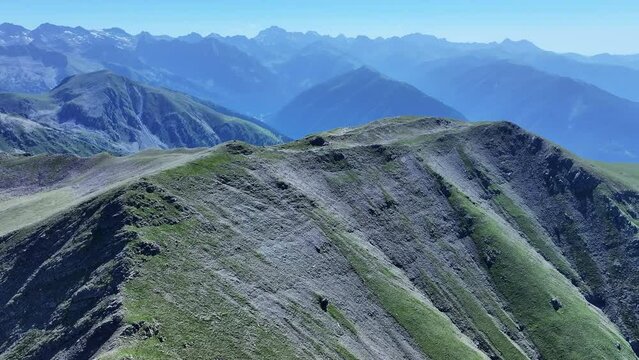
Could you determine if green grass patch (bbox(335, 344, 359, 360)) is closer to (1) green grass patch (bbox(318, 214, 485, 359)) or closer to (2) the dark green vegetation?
(2) the dark green vegetation

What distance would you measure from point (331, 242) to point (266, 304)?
130 feet

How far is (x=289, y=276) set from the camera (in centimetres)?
12681

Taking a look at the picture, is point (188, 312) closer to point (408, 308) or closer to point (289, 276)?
point (289, 276)

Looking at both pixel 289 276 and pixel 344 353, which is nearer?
pixel 344 353

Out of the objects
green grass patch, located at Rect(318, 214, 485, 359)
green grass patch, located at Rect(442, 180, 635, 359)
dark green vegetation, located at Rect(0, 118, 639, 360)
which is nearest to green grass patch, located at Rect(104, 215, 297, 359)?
dark green vegetation, located at Rect(0, 118, 639, 360)

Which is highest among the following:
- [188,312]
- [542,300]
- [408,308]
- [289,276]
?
[188,312]

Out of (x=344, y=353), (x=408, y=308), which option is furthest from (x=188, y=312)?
(x=408, y=308)

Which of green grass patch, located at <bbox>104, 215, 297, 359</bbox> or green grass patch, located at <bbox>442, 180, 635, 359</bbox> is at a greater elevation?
green grass patch, located at <bbox>104, 215, 297, 359</bbox>

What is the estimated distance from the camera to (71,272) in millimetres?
110625

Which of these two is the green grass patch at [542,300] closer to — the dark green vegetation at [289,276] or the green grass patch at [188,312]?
the dark green vegetation at [289,276]

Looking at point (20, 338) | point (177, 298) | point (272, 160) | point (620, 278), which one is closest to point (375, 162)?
point (272, 160)

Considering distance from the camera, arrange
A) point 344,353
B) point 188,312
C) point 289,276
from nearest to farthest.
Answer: point 188,312 < point 344,353 < point 289,276

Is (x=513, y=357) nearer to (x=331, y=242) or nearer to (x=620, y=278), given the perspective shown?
(x=331, y=242)

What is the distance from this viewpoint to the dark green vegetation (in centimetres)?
9825
